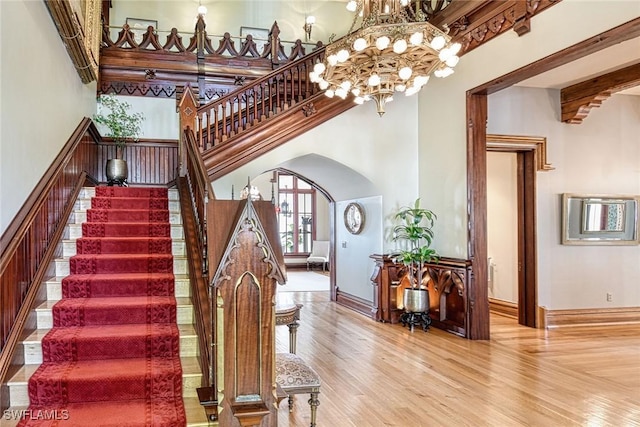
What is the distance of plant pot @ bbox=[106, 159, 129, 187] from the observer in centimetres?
625

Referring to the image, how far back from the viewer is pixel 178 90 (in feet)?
24.2

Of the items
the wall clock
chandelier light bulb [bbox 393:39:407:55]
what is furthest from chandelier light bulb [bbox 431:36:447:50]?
the wall clock

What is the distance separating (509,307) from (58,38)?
7.13m

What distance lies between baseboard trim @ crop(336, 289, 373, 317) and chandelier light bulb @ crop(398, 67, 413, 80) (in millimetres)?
4096

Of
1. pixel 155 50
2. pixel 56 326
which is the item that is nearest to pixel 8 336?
pixel 56 326

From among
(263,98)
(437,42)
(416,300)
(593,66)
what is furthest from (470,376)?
(263,98)

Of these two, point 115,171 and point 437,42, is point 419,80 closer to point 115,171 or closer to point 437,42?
point 437,42

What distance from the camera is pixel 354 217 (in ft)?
26.8

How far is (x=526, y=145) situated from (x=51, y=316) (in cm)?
631

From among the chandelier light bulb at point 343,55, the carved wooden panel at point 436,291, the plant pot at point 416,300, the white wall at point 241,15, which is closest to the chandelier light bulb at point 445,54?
the chandelier light bulb at point 343,55

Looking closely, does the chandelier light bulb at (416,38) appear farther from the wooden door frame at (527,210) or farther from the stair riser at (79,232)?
the wooden door frame at (527,210)

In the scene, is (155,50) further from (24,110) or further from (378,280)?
(378,280)

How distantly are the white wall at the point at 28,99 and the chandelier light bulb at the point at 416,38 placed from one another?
3.01m

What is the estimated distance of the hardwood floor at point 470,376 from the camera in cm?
349
